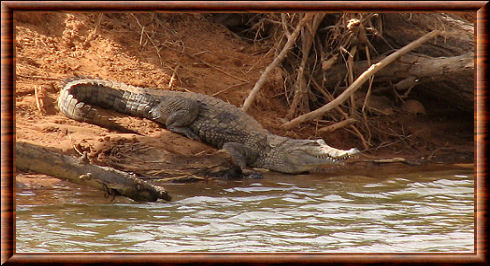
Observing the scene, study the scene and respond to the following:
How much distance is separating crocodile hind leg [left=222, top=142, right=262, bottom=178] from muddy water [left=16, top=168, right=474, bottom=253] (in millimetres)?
312

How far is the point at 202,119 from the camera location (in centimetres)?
788

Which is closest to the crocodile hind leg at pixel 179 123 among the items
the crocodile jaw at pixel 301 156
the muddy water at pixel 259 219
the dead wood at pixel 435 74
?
the crocodile jaw at pixel 301 156

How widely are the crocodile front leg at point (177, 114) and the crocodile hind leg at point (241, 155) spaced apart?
1.67 ft

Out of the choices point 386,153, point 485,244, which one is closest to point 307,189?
point 386,153

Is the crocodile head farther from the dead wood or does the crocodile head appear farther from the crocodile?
the dead wood

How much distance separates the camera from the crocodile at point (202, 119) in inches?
288

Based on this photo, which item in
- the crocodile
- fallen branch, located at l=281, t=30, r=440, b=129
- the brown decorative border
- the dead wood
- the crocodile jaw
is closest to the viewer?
the brown decorative border

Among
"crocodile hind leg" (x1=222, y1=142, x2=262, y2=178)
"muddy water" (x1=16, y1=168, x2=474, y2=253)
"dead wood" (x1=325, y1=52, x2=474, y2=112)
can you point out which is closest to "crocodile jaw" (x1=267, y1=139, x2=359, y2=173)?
"crocodile hind leg" (x1=222, y1=142, x2=262, y2=178)

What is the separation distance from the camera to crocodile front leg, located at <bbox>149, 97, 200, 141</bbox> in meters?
7.75

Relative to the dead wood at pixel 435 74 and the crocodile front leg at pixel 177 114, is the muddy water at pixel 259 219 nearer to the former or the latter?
the crocodile front leg at pixel 177 114

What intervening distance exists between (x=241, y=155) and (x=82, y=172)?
115 inches
